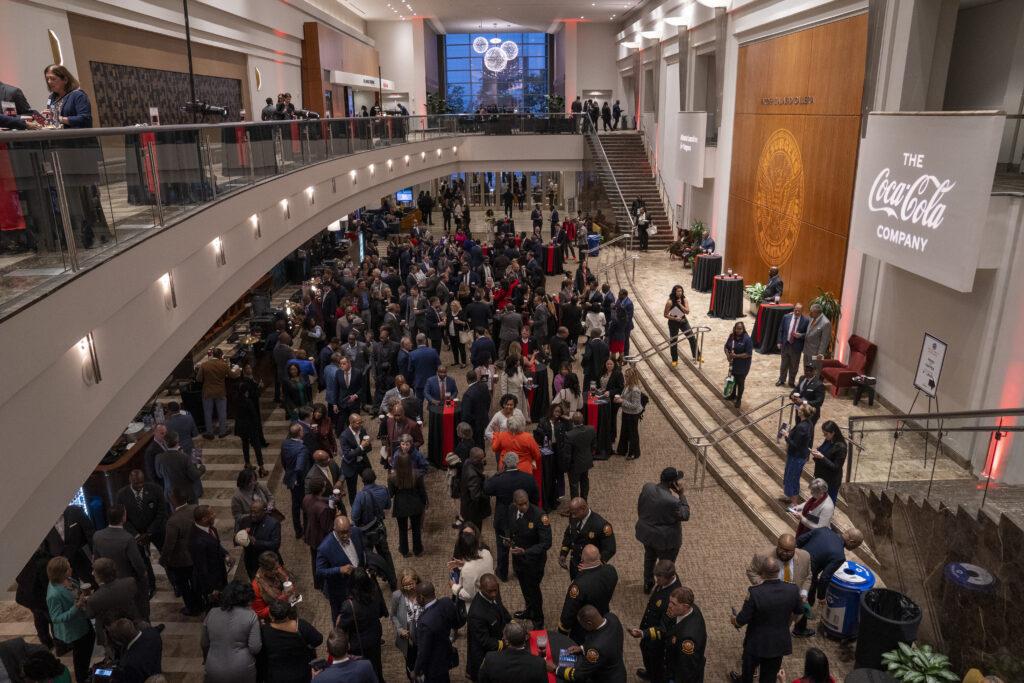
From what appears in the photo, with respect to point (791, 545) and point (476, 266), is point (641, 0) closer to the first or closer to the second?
point (476, 266)

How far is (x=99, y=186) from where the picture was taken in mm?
A: 5488

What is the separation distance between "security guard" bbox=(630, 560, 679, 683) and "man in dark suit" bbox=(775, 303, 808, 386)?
671 cm

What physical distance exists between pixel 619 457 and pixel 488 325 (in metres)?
3.94

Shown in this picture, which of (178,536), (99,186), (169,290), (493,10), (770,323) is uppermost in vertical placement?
(493,10)

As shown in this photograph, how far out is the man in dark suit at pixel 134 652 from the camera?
4.95m

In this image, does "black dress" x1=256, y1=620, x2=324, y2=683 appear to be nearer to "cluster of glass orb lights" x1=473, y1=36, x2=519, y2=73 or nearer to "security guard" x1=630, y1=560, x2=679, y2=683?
"security guard" x1=630, y1=560, x2=679, y2=683

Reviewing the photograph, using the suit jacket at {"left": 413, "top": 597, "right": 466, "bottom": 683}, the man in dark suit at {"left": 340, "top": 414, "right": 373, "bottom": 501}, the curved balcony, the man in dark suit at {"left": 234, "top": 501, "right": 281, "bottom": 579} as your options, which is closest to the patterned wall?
the curved balcony

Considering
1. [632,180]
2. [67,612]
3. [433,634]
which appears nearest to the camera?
[433,634]

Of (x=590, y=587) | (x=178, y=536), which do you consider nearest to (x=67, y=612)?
(x=178, y=536)

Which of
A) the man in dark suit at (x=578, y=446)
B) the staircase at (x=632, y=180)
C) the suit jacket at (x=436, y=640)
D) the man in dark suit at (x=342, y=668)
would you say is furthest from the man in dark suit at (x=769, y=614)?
the staircase at (x=632, y=180)

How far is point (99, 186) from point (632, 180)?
24.6m

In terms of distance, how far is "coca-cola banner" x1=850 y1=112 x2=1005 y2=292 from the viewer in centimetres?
817

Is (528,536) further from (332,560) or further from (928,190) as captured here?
(928,190)

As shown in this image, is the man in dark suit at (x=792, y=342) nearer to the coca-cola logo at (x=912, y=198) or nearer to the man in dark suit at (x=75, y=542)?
the coca-cola logo at (x=912, y=198)
